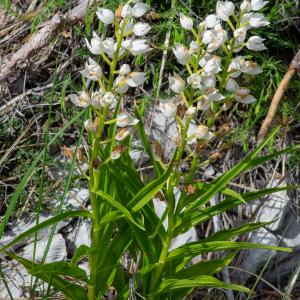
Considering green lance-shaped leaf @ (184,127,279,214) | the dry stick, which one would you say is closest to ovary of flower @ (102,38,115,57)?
green lance-shaped leaf @ (184,127,279,214)

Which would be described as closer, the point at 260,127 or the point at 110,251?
the point at 110,251

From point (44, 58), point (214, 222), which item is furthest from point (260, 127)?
point (44, 58)

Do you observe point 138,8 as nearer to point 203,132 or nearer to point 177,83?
point 177,83

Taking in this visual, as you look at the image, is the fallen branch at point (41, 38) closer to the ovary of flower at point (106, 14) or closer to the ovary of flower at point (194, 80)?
the ovary of flower at point (106, 14)

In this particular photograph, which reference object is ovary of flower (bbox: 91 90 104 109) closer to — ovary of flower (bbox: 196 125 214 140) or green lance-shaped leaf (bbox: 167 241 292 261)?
ovary of flower (bbox: 196 125 214 140)

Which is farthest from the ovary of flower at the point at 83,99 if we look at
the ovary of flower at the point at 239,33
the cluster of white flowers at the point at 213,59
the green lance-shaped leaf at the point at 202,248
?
the green lance-shaped leaf at the point at 202,248

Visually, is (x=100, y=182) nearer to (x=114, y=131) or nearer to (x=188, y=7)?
(x=114, y=131)
